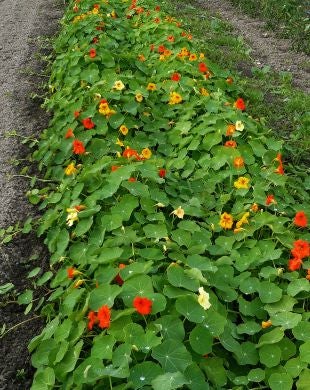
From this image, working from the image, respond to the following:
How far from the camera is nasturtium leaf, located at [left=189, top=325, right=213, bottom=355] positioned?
2176 millimetres

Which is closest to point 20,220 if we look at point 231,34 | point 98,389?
point 98,389

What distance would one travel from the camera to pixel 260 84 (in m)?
5.46

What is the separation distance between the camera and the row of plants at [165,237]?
2193 millimetres

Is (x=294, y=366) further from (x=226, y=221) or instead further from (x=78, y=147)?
(x=78, y=147)

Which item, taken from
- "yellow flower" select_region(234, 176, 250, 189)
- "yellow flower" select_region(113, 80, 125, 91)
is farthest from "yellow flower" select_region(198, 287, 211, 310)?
"yellow flower" select_region(113, 80, 125, 91)

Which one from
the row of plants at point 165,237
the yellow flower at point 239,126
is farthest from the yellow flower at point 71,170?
the yellow flower at point 239,126

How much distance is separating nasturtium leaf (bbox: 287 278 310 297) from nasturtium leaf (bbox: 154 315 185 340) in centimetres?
66

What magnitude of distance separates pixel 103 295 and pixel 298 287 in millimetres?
970

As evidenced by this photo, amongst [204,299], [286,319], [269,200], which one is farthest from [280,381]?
[269,200]

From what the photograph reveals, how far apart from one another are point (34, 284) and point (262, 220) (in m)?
1.35

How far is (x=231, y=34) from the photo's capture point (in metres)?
7.06

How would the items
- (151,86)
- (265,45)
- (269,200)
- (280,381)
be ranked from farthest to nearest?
(265,45) < (151,86) < (269,200) < (280,381)

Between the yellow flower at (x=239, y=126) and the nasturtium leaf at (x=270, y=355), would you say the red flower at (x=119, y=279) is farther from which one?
the yellow flower at (x=239, y=126)

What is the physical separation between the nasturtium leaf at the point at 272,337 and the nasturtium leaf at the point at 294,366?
4.2 inches
